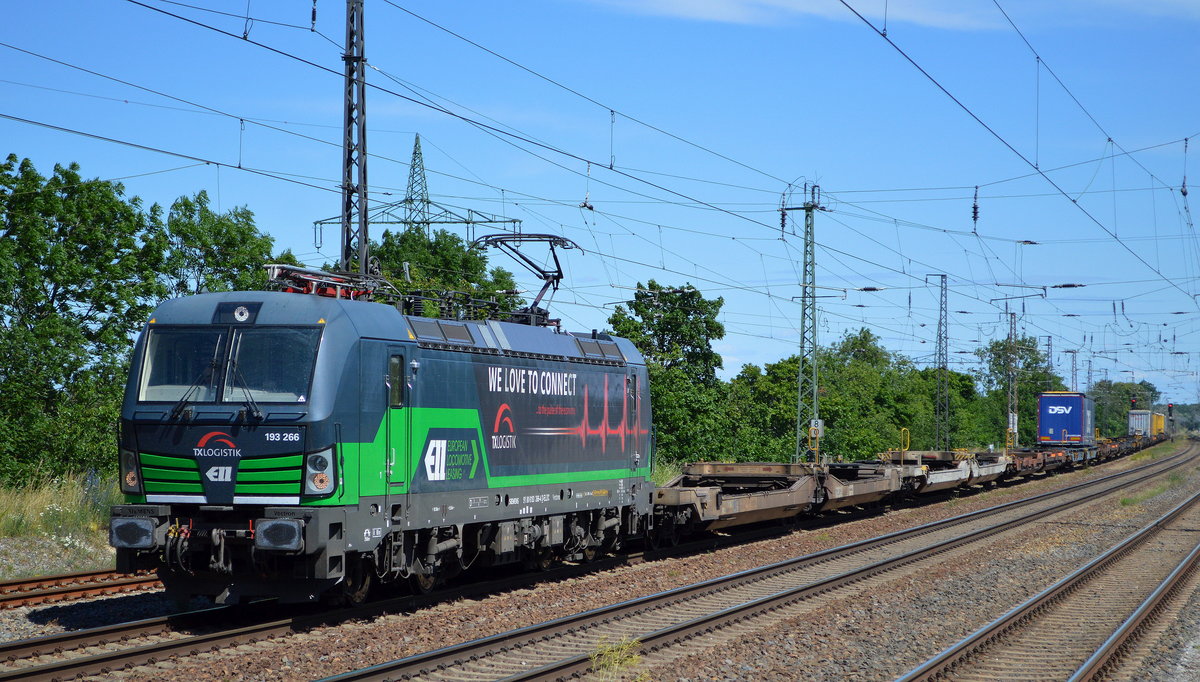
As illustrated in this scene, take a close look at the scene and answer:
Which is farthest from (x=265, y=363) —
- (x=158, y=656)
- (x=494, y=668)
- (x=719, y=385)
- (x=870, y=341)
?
(x=870, y=341)

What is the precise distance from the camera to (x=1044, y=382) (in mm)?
90188

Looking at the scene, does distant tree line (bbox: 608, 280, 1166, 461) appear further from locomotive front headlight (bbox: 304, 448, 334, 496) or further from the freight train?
locomotive front headlight (bbox: 304, 448, 334, 496)

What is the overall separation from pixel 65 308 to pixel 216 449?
17381 millimetres

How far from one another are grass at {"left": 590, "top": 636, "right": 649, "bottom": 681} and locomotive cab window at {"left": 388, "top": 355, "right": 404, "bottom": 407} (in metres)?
3.76

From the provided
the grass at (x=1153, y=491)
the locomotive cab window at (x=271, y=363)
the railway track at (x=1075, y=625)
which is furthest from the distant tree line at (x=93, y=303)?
the grass at (x=1153, y=491)

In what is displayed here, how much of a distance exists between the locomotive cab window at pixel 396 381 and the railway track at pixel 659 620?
3056 millimetres

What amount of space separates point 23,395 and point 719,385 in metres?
28.4

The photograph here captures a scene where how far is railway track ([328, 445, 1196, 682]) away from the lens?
10.3 meters

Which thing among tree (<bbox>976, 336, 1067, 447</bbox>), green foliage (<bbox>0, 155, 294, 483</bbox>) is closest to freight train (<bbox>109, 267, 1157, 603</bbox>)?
green foliage (<bbox>0, 155, 294, 483</bbox>)

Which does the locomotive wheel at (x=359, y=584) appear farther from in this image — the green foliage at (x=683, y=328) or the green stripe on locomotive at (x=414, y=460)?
the green foliage at (x=683, y=328)

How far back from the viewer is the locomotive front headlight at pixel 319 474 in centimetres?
1143

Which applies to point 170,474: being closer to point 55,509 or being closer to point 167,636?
point 167,636

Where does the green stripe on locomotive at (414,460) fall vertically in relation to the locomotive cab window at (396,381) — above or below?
below

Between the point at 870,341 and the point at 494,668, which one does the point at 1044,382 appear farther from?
the point at 494,668
